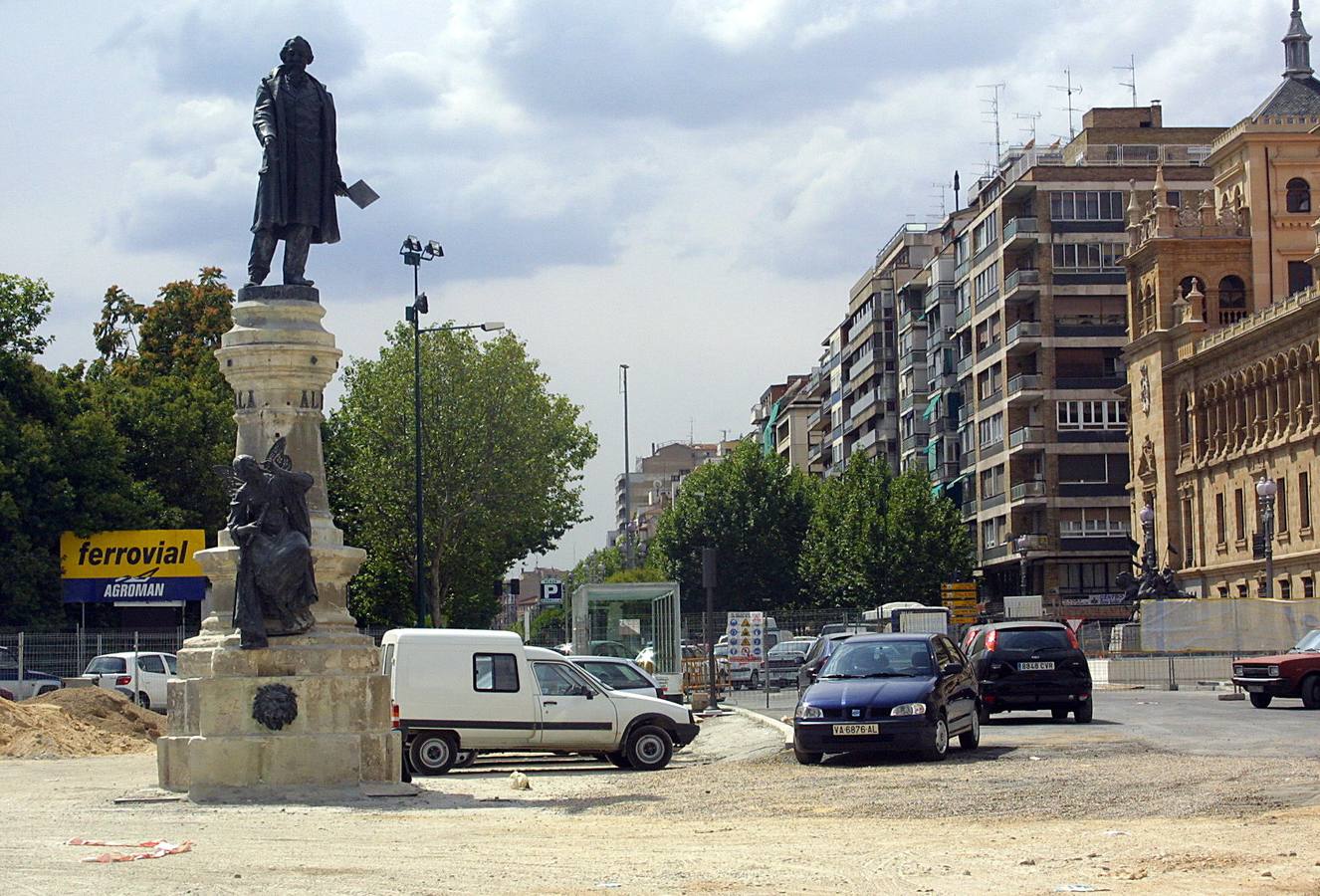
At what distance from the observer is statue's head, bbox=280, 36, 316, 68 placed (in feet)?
63.1

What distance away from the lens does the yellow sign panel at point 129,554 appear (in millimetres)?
49906

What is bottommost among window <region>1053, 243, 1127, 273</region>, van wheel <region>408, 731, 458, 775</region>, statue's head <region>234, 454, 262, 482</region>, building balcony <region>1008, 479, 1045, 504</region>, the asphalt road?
the asphalt road

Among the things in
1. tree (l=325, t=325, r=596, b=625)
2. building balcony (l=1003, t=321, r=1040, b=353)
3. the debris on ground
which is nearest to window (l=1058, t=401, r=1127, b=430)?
building balcony (l=1003, t=321, r=1040, b=353)

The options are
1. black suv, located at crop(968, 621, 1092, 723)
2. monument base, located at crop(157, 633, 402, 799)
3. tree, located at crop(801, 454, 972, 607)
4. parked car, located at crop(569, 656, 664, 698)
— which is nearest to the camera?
monument base, located at crop(157, 633, 402, 799)

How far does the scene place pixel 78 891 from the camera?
414 inches

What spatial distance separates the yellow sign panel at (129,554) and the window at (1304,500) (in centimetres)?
3863

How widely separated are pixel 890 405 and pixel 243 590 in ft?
317

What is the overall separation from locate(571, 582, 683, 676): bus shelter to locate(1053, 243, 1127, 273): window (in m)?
54.6

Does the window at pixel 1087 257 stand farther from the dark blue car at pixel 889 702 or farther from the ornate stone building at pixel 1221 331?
the dark blue car at pixel 889 702

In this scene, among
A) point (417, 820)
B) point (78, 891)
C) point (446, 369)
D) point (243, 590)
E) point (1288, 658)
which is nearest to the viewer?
point (78, 891)

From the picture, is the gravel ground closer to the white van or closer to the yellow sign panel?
the white van

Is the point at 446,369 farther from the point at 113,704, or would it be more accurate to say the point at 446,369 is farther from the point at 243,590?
the point at 243,590

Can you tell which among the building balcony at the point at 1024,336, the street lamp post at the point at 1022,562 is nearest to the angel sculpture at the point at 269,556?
the street lamp post at the point at 1022,562

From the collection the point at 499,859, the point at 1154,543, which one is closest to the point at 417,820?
the point at 499,859
